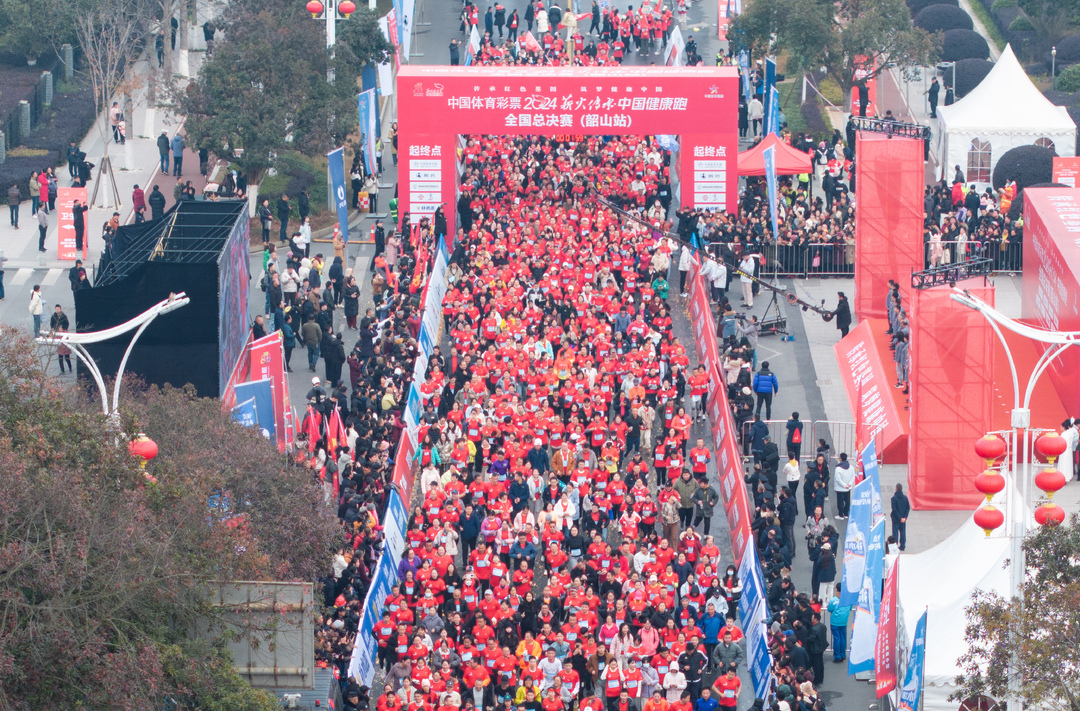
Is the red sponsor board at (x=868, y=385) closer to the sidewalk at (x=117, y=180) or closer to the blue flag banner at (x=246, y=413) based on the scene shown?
the blue flag banner at (x=246, y=413)

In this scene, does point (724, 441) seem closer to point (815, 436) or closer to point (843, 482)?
point (843, 482)

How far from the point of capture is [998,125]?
46.4 metres

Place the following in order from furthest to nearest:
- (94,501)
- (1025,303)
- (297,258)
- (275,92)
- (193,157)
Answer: (193,157), (275,92), (297,258), (1025,303), (94,501)

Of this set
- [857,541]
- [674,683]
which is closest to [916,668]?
[857,541]

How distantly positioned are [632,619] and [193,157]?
29080 mm

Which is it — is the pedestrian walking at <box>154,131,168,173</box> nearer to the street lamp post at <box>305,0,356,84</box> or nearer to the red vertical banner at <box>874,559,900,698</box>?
the street lamp post at <box>305,0,356,84</box>

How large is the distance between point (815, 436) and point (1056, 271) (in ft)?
17.5

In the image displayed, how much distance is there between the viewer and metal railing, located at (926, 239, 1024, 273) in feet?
132

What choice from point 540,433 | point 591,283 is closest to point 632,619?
point 540,433

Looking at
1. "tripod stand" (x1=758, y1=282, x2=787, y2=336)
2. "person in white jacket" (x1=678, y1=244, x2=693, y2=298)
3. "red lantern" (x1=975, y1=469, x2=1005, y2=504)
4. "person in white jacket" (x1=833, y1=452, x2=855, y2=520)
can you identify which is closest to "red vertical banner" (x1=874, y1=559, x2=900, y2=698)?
"red lantern" (x1=975, y1=469, x2=1005, y2=504)

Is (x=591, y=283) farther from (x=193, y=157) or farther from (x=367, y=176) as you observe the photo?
(x=193, y=157)

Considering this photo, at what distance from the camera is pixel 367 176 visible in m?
46.0

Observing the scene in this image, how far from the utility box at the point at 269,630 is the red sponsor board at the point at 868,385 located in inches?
510

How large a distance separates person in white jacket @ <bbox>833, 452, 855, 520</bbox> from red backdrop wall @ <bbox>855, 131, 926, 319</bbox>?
8561mm
